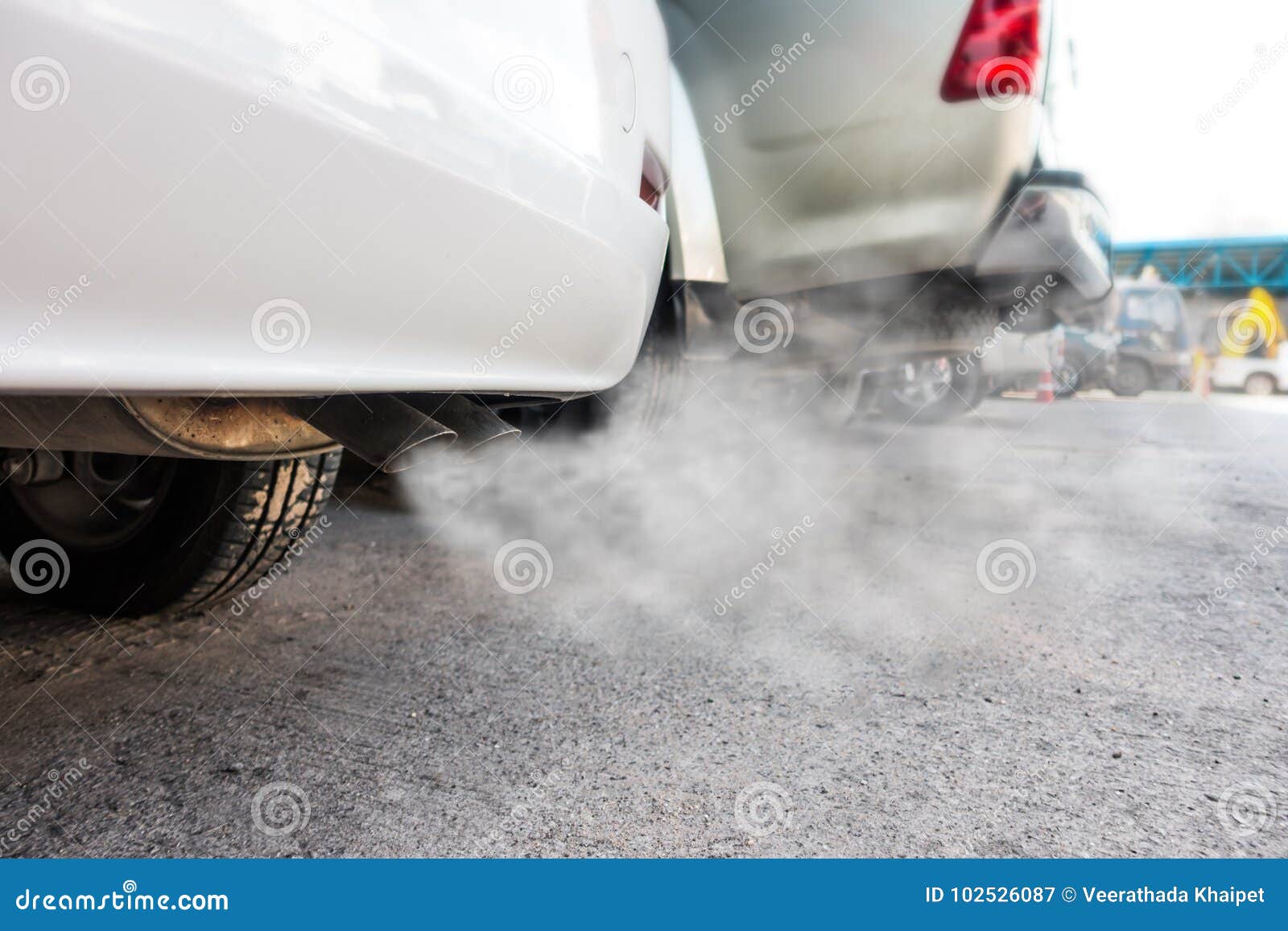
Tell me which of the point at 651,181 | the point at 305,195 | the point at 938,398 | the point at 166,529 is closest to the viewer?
the point at 305,195

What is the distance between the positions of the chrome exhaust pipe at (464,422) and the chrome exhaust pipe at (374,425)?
4 cm

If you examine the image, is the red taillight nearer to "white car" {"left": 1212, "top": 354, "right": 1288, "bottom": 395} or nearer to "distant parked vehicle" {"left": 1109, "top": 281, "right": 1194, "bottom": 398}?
"distant parked vehicle" {"left": 1109, "top": 281, "right": 1194, "bottom": 398}

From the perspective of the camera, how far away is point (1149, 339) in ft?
37.8

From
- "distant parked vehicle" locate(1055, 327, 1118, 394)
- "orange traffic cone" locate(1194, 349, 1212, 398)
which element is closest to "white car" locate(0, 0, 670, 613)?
"distant parked vehicle" locate(1055, 327, 1118, 394)

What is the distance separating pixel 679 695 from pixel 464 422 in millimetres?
566

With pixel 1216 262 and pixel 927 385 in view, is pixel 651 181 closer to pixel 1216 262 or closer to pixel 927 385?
pixel 927 385

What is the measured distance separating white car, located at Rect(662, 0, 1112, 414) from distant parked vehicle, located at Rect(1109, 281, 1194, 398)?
10314mm

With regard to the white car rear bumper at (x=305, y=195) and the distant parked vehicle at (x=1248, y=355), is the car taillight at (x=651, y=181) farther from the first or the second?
the distant parked vehicle at (x=1248, y=355)

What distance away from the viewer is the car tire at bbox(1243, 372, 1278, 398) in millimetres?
13172

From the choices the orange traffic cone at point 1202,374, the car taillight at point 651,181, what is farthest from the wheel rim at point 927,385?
the orange traffic cone at point 1202,374

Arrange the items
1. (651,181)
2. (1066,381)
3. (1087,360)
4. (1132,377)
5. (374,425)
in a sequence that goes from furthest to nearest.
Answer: (1132,377), (1087,360), (1066,381), (651,181), (374,425)

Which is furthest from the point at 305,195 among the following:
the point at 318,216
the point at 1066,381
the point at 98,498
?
the point at 1066,381

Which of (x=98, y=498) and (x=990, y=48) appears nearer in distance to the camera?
(x=98, y=498)

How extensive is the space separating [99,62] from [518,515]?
2.23 meters
